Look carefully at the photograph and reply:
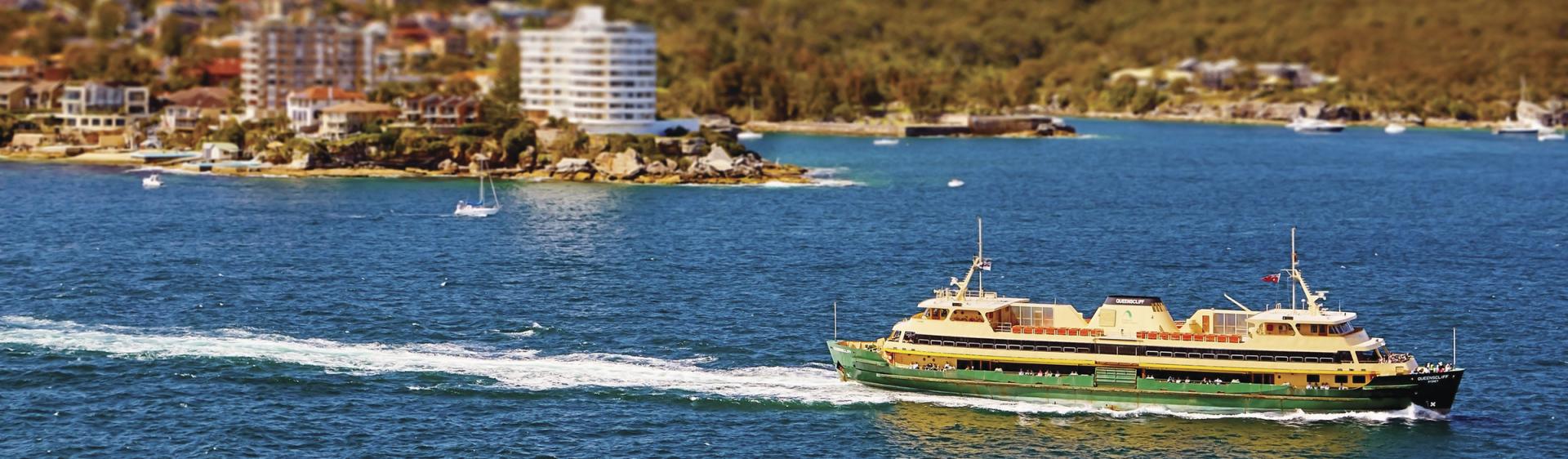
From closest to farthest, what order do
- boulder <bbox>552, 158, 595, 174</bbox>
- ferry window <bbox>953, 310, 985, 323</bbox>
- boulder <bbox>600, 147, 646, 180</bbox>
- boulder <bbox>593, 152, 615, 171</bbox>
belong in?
ferry window <bbox>953, 310, 985, 323</bbox>
boulder <bbox>600, 147, 646, 180</bbox>
boulder <bbox>552, 158, 595, 174</bbox>
boulder <bbox>593, 152, 615, 171</bbox>

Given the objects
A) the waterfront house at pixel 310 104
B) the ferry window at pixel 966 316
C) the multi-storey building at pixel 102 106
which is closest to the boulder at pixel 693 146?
the waterfront house at pixel 310 104

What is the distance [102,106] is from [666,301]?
11421cm

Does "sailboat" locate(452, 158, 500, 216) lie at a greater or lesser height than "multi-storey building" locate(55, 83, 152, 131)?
lesser

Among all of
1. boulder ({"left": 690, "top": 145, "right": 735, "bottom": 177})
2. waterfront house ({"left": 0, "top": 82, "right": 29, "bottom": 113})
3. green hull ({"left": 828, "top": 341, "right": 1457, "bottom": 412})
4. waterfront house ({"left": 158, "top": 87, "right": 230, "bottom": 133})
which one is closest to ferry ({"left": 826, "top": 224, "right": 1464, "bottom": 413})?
green hull ({"left": 828, "top": 341, "right": 1457, "bottom": 412})

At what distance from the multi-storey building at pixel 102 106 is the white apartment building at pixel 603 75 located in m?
37.4

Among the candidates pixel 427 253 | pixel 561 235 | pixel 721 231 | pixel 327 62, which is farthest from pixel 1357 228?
pixel 327 62

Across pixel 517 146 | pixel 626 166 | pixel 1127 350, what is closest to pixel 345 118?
pixel 517 146

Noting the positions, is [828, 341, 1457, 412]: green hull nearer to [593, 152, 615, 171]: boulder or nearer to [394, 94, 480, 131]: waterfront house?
[593, 152, 615, 171]: boulder

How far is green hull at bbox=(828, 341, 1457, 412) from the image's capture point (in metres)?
54.9

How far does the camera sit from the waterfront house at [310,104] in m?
160

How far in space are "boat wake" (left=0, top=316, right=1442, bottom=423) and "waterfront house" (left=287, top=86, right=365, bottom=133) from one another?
9069cm

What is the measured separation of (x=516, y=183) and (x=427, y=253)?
140 feet

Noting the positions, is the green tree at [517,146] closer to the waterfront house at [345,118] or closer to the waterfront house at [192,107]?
the waterfront house at [345,118]

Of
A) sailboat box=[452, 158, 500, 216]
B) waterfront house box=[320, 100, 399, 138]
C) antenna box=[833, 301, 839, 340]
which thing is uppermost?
waterfront house box=[320, 100, 399, 138]
